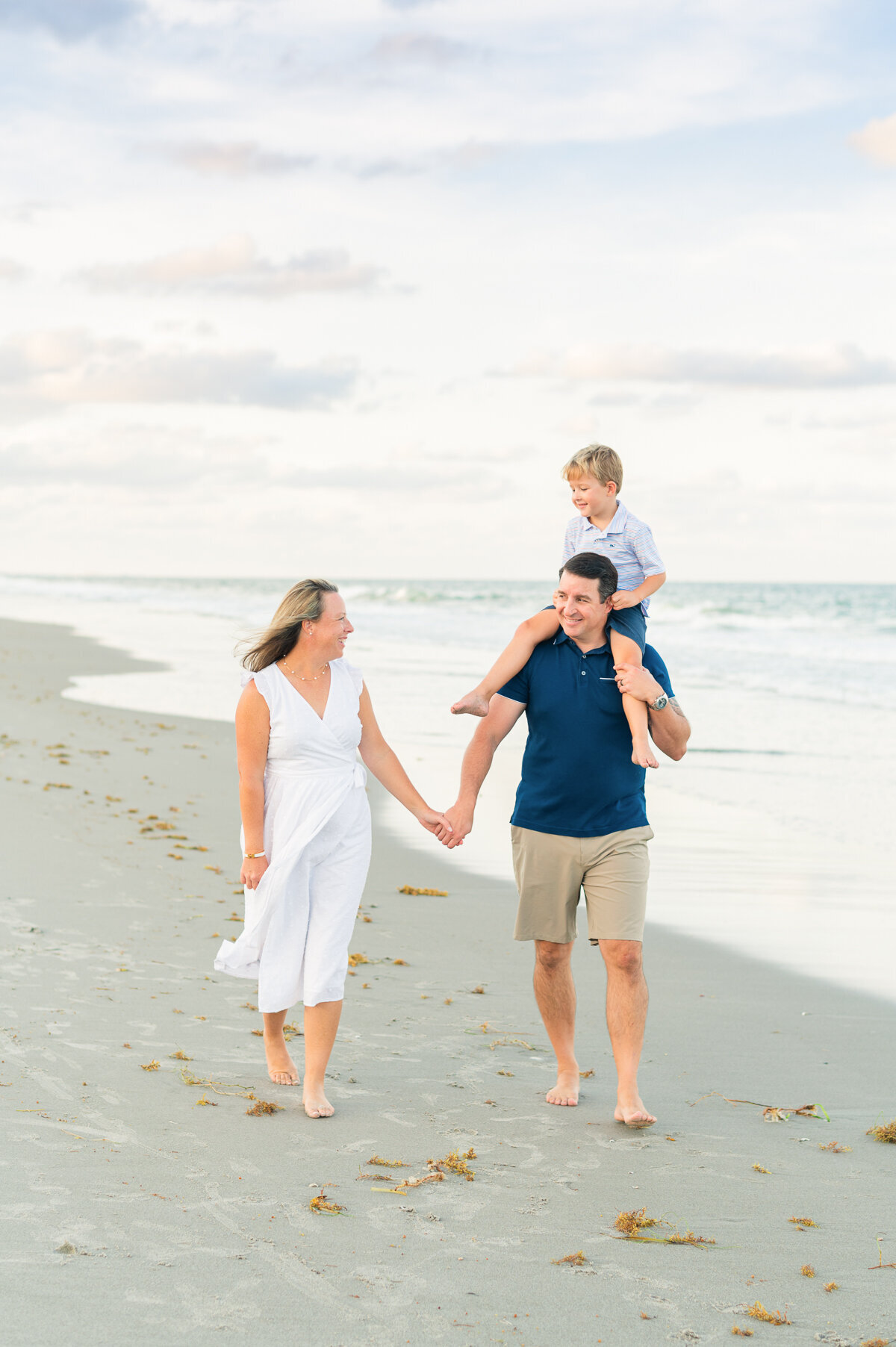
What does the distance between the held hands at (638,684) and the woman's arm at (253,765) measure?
133 cm

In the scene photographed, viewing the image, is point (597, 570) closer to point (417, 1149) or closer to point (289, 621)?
point (289, 621)

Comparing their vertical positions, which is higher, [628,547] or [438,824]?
[628,547]

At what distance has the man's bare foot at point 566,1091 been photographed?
4.73m

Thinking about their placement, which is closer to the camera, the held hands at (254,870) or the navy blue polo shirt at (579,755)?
the held hands at (254,870)

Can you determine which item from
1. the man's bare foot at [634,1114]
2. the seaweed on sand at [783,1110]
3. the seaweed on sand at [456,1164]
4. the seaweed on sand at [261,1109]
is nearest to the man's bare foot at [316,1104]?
the seaweed on sand at [261,1109]

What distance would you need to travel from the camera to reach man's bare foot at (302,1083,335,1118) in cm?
445

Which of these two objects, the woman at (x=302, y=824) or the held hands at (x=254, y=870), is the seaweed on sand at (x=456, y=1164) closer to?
the woman at (x=302, y=824)

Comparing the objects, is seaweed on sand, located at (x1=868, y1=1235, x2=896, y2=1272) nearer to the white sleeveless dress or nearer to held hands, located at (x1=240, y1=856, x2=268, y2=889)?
the white sleeveless dress

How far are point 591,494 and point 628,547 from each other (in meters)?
0.29

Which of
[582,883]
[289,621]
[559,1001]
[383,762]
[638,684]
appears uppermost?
[289,621]

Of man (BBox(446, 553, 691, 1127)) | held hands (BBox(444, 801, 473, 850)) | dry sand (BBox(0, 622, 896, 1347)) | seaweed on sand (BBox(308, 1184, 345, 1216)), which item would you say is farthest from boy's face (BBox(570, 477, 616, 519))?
seaweed on sand (BBox(308, 1184, 345, 1216))

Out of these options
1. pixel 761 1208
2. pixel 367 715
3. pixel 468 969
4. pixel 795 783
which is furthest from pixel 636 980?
pixel 795 783

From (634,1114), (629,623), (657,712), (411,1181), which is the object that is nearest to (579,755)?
(657,712)

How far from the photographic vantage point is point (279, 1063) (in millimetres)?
4805
